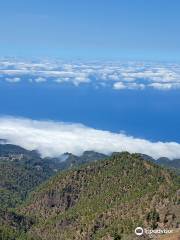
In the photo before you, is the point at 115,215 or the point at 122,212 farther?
the point at 115,215

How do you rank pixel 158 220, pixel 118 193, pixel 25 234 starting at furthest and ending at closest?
pixel 118 193 → pixel 25 234 → pixel 158 220

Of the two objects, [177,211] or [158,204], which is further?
[158,204]

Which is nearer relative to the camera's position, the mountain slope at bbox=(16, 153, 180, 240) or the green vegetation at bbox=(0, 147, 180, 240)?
the mountain slope at bbox=(16, 153, 180, 240)

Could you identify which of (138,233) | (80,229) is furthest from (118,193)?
(138,233)

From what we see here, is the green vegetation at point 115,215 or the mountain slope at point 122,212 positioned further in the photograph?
the green vegetation at point 115,215

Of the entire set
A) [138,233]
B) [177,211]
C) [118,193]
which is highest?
[118,193]

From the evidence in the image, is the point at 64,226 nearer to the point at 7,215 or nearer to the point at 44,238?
the point at 44,238

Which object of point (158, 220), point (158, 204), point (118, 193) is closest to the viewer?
point (158, 220)

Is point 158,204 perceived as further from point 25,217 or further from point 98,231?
point 25,217

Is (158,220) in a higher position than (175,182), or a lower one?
lower

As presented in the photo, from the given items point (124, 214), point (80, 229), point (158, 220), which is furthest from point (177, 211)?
point (80, 229)

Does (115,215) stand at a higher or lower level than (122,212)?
lower
